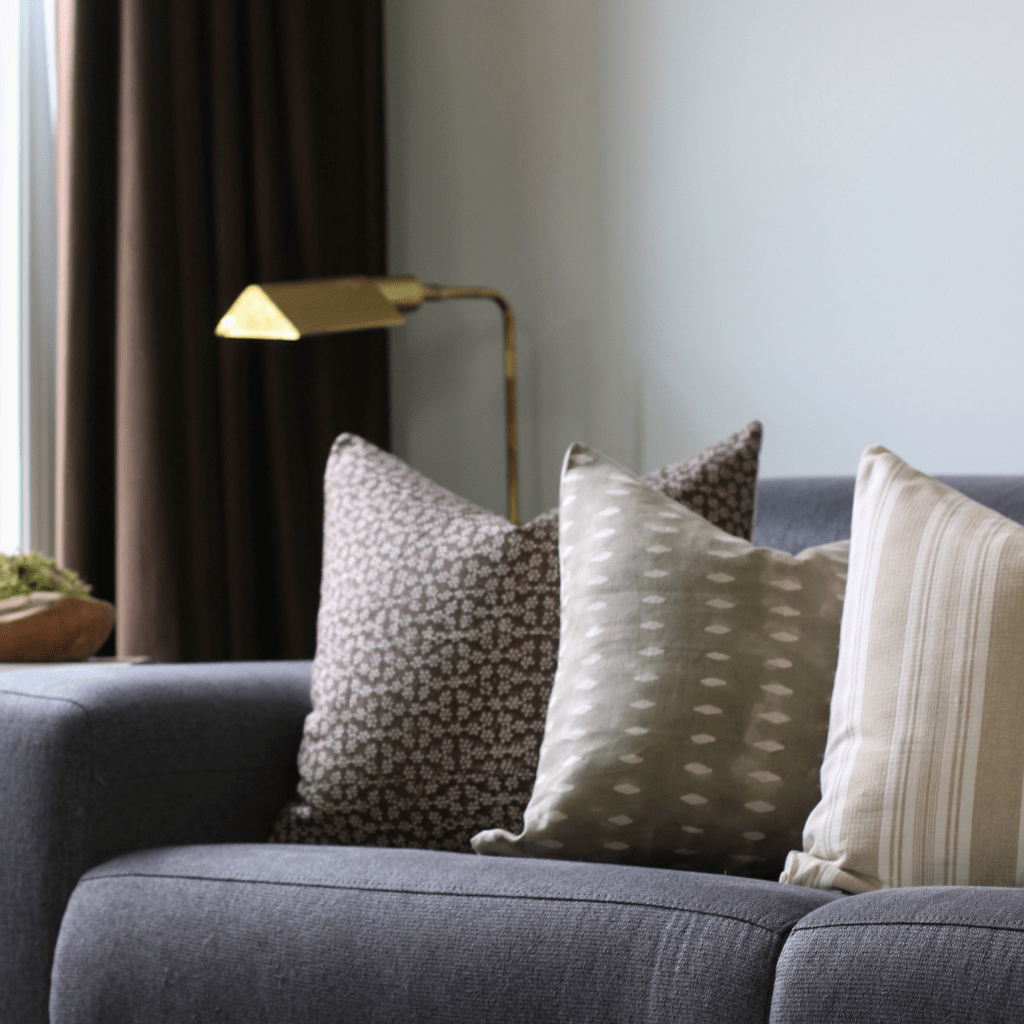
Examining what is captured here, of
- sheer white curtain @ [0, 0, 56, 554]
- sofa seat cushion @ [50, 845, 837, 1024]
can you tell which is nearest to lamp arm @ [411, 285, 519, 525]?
sheer white curtain @ [0, 0, 56, 554]

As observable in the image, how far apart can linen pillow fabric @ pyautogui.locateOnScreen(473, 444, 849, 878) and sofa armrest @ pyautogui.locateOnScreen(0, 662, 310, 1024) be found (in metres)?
0.34

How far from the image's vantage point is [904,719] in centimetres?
111

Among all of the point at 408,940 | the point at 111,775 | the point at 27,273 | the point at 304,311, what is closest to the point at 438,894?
the point at 408,940

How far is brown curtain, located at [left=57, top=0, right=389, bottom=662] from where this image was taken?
2195 mm

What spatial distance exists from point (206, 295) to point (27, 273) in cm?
31

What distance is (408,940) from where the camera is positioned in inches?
41.5

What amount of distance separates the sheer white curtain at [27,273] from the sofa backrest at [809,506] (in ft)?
4.28

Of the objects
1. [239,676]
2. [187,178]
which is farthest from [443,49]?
[239,676]

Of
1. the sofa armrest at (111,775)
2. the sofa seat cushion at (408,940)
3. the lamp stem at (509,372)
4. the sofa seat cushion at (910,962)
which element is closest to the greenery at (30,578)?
the sofa armrest at (111,775)

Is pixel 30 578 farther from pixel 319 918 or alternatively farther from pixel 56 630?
pixel 319 918

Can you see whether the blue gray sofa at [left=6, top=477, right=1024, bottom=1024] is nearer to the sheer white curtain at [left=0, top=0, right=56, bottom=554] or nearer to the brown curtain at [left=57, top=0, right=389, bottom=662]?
the brown curtain at [left=57, top=0, right=389, bottom=662]

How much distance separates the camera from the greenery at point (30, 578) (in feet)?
5.70

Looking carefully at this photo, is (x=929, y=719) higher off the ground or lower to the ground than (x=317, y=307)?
lower

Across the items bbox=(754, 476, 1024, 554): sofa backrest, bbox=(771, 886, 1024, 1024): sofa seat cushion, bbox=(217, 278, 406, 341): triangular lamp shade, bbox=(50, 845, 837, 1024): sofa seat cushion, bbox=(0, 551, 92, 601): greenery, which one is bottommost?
bbox=(50, 845, 837, 1024): sofa seat cushion
